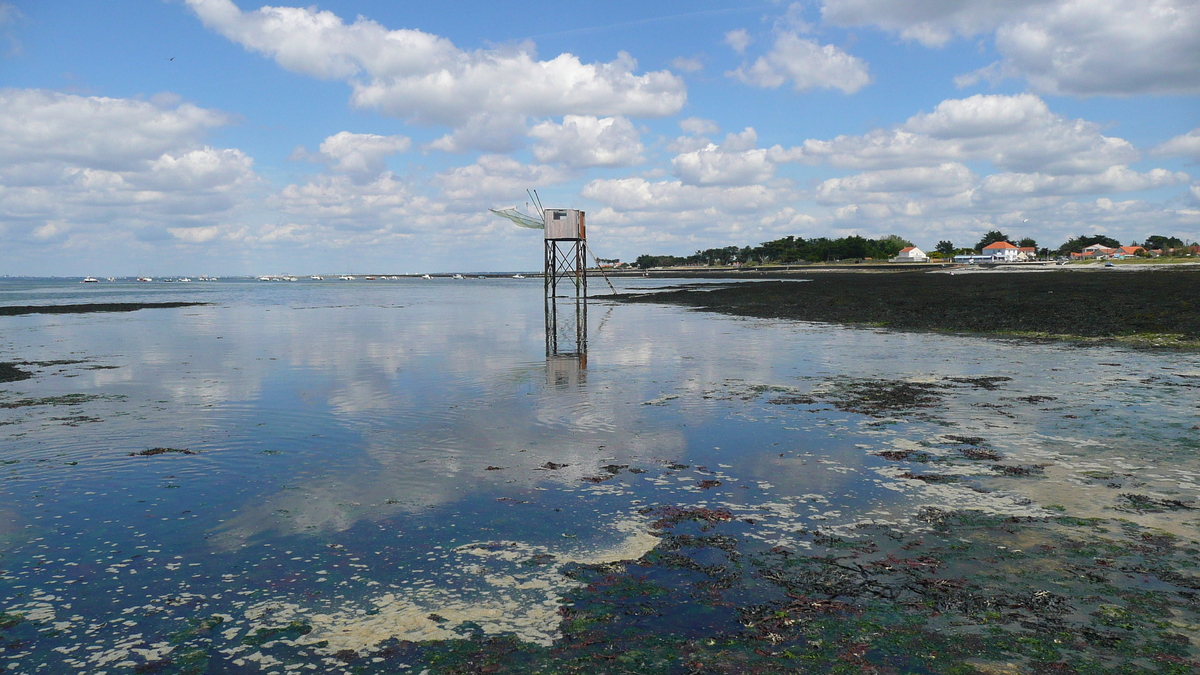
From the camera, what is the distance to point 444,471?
10.9m

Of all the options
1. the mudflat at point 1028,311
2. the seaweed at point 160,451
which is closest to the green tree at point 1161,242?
the mudflat at point 1028,311

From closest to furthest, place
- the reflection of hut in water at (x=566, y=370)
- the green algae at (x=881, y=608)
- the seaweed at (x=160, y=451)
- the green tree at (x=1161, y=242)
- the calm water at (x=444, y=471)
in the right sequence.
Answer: the green algae at (x=881, y=608) → the calm water at (x=444, y=471) → the seaweed at (x=160, y=451) → the reflection of hut in water at (x=566, y=370) → the green tree at (x=1161, y=242)

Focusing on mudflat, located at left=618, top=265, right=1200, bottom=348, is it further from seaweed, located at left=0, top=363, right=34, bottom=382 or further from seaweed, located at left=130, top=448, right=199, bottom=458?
seaweed, located at left=0, top=363, right=34, bottom=382

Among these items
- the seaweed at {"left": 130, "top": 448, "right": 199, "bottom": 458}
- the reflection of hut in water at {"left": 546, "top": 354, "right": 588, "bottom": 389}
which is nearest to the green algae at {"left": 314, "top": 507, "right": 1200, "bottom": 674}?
the seaweed at {"left": 130, "top": 448, "right": 199, "bottom": 458}

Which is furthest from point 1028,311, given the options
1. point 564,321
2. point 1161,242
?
point 1161,242

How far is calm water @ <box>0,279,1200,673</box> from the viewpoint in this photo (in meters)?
6.65

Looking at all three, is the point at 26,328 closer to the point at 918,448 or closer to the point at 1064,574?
the point at 918,448

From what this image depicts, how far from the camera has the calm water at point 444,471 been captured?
665 cm

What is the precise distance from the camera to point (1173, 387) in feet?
55.5

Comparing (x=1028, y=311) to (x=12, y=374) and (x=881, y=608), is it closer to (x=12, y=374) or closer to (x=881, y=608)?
(x=881, y=608)

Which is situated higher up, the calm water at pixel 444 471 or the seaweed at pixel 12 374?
the seaweed at pixel 12 374

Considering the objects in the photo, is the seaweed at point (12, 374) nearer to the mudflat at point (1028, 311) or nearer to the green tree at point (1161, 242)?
the mudflat at point (1028, 311)

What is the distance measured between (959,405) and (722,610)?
11639 millimetres

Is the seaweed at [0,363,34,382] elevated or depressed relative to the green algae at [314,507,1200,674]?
elevated
